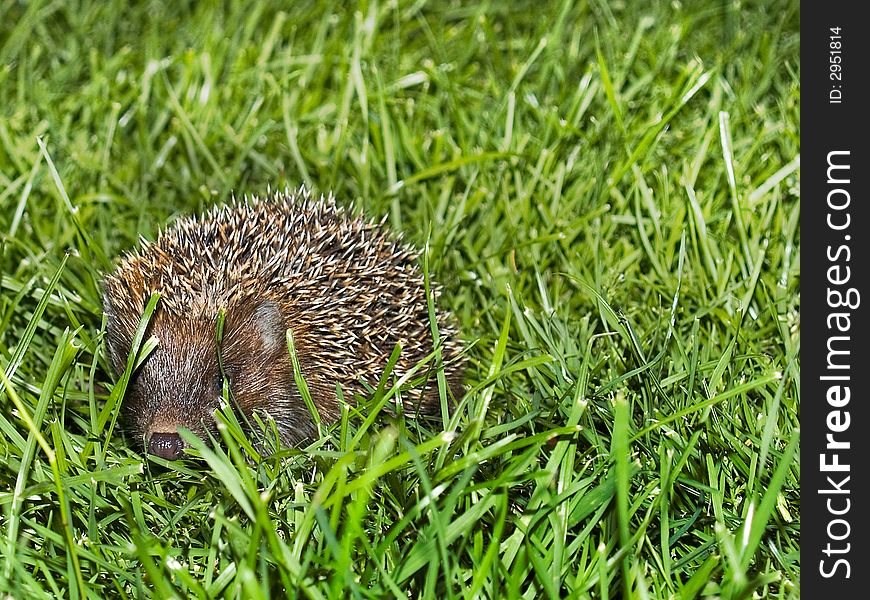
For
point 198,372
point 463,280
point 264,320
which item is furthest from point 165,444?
point 463,280

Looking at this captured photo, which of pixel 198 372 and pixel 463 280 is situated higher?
pixel 463 280

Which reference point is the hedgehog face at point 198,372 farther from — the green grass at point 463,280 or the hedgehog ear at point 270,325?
the green grass at point 463,280

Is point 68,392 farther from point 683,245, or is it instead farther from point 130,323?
point 683,245

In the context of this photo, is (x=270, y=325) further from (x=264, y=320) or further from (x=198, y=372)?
(x=198, y=372)

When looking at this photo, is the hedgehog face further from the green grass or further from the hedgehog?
the green grass

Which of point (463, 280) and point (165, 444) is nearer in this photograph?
point (165, 444)
